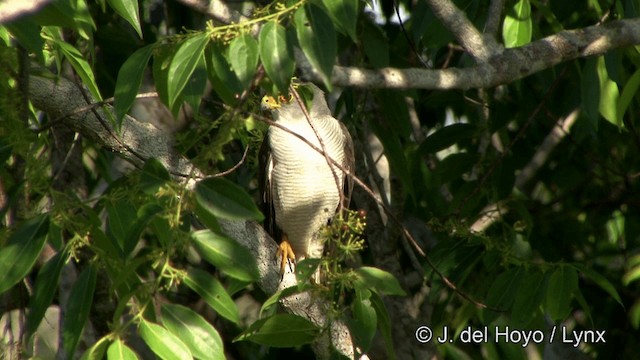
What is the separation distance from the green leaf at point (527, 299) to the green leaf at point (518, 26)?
740 millimetres

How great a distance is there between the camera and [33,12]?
216cm

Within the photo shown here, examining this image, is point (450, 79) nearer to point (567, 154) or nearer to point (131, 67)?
point (131, 67)

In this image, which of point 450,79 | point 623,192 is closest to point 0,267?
point 450,79

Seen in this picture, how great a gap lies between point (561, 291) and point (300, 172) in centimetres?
136

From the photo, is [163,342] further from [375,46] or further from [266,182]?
[266,182]

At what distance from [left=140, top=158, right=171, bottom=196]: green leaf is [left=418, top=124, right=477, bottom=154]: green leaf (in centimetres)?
225

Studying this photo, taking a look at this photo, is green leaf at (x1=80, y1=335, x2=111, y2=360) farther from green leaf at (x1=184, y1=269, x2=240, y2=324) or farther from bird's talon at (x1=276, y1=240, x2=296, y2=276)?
bird's talon at (x1=276, y1=240, x2=296, y2=276)

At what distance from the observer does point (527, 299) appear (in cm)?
307

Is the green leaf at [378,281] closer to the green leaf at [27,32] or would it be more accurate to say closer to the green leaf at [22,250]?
the green leaf at [22,250]

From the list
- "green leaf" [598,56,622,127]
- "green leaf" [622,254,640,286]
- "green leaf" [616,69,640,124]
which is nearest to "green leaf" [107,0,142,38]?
"green leaf" [616,69,640,124]

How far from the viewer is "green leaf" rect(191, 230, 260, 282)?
6.72 feet

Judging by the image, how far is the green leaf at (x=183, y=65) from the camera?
2.03 meters

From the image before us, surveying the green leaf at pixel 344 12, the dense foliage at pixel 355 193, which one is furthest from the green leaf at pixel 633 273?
the green leaf at pixel 344 12

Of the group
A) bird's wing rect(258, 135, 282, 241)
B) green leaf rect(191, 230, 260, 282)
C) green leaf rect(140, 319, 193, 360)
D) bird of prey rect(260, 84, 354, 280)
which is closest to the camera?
green leaf rect(140, 319, 193, 360)
